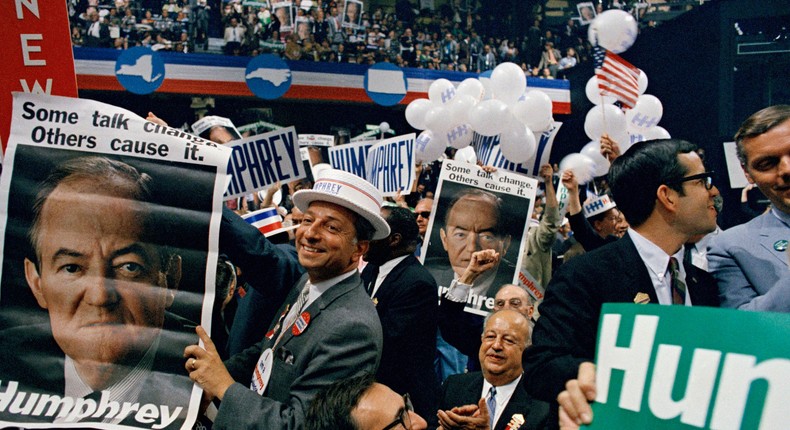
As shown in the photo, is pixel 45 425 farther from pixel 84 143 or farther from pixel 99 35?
pixel 99 35

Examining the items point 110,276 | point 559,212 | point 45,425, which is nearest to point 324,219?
point 110,276

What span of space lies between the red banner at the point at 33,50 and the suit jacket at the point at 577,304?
1675 millimetres

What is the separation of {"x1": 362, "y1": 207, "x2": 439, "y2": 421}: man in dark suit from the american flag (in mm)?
2754

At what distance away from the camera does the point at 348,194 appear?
8.03 feet

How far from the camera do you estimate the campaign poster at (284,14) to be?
16.6m

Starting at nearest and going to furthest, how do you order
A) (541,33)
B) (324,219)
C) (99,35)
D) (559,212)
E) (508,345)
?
(324,219), (508,345), (559,212), (99,35), (541,33)

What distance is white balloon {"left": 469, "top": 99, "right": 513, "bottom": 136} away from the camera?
6000 mm

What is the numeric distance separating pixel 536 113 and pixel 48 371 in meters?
4.71

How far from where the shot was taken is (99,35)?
48.7 ft

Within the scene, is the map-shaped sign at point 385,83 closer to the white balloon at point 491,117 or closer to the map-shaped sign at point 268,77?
the map-shaped sign at point 268,77

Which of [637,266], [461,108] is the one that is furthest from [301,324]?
[461,108]

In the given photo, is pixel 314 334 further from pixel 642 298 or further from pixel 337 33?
pixel 337 33

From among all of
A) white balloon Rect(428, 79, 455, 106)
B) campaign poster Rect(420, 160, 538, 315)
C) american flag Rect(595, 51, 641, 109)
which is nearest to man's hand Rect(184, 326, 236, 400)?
campaign poster Rect(420, 160, 538, 315)

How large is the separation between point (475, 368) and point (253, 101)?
44.1 feet
